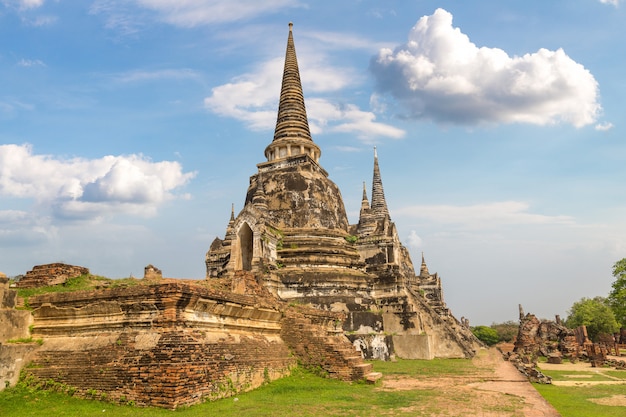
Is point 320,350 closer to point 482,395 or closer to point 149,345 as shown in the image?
point 482,395

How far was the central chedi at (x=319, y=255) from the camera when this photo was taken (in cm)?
2438

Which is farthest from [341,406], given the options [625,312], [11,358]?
[625,312]

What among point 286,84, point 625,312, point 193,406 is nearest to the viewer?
point 193,406

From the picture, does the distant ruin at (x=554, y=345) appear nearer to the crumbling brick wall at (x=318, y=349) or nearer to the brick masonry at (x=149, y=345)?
the crumbling brick wall at (x=318, y=349)

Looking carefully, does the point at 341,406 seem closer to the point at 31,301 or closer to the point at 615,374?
the point at 31,301

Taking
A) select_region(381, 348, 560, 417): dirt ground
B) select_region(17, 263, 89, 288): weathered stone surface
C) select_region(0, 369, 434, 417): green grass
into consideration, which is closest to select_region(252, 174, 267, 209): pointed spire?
select_region(381, 348, 560, 417): dirt ground

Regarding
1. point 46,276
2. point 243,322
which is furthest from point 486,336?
point 46,276

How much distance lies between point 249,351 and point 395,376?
6.34m

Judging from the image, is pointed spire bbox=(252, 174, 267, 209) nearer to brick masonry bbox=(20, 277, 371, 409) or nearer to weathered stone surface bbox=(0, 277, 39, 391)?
brick masonry bbox=(20, 277, 371, 409)

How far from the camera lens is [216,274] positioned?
1137 inches

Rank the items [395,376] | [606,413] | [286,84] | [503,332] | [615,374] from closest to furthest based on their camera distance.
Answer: [606,413]
[395,376]
[615,374]
[286,84]
[503,332]

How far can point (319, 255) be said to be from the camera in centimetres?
2636

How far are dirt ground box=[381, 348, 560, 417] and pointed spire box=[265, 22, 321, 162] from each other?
1895 centimetres

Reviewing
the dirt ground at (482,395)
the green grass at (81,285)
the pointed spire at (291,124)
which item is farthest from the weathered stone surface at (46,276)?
the pointed spire at (291,124)
